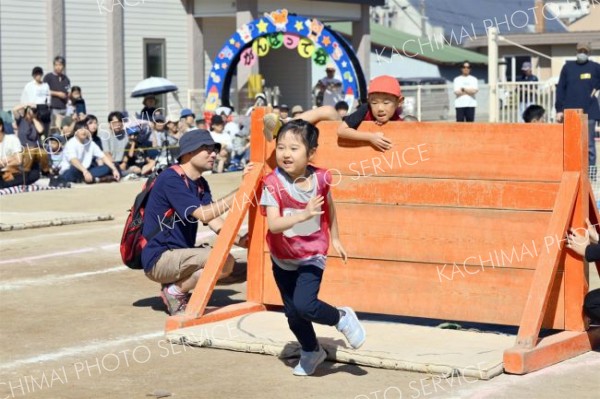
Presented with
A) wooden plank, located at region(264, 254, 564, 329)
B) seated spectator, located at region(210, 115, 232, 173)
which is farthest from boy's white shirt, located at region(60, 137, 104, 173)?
wooden plank, located at region(264, 254, 564, 329)

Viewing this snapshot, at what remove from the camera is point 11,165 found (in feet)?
56.3

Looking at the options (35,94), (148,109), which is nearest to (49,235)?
(35,94)

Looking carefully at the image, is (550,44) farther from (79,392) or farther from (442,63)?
(79,392)

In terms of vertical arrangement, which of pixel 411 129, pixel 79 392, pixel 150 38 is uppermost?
pixel 150 38

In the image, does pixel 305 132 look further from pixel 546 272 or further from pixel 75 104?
pixel 75 104

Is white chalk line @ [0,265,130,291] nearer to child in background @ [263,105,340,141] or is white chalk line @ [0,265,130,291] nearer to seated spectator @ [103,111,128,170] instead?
child in background @ [263,105,340,141]

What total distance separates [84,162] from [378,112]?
37.2 feet

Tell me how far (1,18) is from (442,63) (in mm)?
39062

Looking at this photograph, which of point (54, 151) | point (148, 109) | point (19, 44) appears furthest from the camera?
point (19, 44)

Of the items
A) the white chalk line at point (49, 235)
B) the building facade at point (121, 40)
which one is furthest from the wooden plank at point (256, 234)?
the building facade at point (121, 40)

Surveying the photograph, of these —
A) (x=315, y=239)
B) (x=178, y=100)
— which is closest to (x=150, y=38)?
(x=178, y=100)

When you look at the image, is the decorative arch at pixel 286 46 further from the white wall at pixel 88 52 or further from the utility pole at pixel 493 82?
the utility pole at pixel 493 82

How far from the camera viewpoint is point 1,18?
2464 cm

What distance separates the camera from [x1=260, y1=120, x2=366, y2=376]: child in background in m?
6.52
